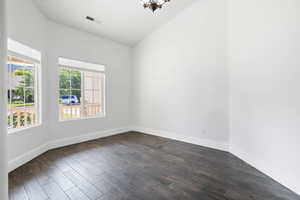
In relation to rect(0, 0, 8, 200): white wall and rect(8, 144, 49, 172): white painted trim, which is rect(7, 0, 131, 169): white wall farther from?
rect(0, 0, 8, 200): white wall

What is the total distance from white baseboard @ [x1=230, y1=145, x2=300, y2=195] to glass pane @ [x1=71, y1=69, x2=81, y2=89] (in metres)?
4.34

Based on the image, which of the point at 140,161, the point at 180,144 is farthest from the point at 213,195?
the point at 180,144

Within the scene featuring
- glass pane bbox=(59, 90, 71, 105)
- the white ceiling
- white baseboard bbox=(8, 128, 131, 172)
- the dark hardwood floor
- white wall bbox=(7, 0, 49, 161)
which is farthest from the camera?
glass pane bbox=(59, 90, 71, 105)

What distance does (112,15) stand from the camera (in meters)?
3.52

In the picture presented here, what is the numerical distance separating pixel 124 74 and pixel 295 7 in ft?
14.2

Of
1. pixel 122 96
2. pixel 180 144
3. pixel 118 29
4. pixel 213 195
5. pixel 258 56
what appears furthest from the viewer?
pixel 122 96

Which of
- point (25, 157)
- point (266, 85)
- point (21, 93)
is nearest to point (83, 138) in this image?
point (25, 157)

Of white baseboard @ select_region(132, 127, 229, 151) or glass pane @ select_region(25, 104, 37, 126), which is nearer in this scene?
glass pane @ select_region(25, 104, 37, 126)

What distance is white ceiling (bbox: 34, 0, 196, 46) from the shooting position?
9.87 feet

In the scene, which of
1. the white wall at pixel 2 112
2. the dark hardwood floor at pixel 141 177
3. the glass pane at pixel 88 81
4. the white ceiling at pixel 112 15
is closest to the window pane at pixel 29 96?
the dark hardwood floor at pixel 141 177

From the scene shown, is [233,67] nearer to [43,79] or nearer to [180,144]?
→ [180,144]

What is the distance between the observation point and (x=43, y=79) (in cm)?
313

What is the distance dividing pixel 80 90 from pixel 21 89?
1412mm

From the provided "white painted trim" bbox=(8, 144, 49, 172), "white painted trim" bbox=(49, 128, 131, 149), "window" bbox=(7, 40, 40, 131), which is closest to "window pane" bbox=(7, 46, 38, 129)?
"window" bbox=(7, 40, 40, 131)
